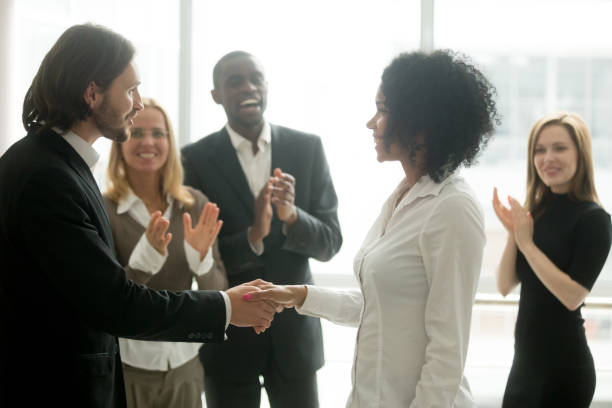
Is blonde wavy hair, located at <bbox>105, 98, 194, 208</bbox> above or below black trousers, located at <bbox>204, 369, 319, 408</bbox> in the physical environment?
above

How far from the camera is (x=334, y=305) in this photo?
191 cm

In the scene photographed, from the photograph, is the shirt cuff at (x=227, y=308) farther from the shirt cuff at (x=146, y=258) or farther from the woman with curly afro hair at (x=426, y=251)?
the shirt cuff at (x=146, y=258)

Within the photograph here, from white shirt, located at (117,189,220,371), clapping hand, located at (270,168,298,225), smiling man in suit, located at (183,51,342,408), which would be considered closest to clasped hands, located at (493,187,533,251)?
smiling man in suit, located at (183,51,342,408)

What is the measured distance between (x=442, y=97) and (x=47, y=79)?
3.36ft

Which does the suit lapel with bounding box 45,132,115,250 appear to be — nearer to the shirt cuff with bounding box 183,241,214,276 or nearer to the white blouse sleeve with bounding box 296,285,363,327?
the white blouse sleeve with bounding box 296,285,363,327

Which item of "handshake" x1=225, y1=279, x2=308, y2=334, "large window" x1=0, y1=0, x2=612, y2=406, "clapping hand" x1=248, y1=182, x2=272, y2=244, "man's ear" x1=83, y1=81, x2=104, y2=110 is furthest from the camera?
"large window" x1=0, y1=0, x2=612, y2=406

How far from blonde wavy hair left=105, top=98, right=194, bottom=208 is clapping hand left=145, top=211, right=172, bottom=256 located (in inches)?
10.8

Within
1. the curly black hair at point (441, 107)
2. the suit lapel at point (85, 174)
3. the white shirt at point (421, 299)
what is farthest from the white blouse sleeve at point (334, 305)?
the suit lapel at point (85, 174)

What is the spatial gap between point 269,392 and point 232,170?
0.93 metres

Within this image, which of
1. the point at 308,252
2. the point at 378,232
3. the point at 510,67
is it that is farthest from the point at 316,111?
the point at 378,232

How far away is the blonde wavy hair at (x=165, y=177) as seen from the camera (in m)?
2.62

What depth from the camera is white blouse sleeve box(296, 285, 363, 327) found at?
6.29 ft

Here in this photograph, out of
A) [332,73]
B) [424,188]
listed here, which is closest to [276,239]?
[424,188]

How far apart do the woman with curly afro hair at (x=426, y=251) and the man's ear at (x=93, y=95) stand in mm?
772
